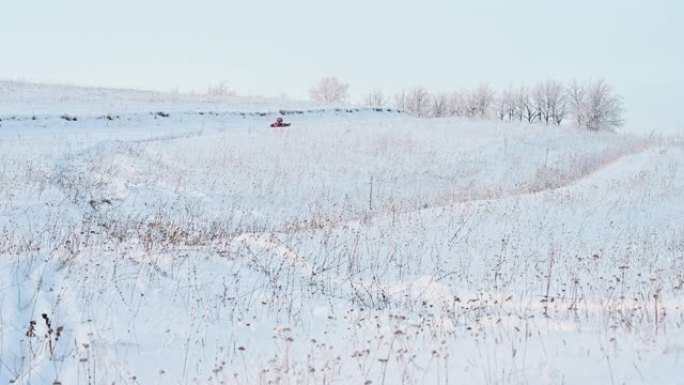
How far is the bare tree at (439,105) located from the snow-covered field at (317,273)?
2886 inches

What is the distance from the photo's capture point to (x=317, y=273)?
287 inches

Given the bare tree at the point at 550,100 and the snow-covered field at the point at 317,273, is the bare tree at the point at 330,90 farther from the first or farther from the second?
the snow-covered field at the point at 317,273

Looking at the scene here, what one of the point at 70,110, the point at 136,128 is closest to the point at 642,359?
the point at 136,128

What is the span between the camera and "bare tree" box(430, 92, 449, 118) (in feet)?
306

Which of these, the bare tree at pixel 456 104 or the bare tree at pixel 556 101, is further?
the bare tree at pixel 456 104

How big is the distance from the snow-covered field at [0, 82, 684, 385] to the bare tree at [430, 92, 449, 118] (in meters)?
73.3

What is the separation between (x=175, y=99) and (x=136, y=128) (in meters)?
12.0

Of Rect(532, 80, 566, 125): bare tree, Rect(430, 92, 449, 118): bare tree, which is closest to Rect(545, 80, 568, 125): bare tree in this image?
Rect(532, 80, 566, 125): bare tree

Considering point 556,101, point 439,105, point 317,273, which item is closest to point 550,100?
point 556,101

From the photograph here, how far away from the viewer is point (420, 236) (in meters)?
9.82

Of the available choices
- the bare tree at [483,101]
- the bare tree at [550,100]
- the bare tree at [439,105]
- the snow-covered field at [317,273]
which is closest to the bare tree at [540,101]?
the bare tree at [550,100]

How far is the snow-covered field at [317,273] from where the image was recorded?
442cm

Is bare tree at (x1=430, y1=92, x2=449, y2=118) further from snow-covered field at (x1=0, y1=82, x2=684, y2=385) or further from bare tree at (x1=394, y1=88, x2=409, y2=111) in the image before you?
snow-covered field at (x1=0, y1=82, x2=684, y2=385)

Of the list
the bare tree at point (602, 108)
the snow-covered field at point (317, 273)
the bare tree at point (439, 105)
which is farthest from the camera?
the bare tree at point (439, 105)
